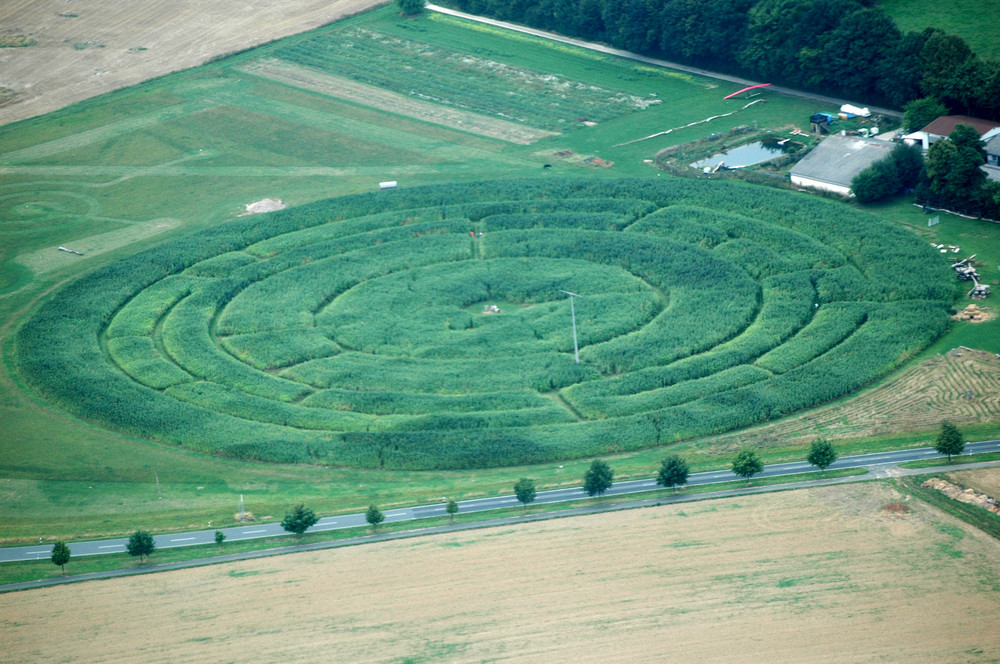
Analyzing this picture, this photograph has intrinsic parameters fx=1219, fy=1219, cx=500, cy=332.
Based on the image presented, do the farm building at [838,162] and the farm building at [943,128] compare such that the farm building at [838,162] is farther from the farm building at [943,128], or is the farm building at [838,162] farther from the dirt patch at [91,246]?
the dirt patch at [91,246]

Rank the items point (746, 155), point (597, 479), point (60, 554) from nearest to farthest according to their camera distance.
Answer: point (60, 554) → point (597, 479) → point (746, 155)

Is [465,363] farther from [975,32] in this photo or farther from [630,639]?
[975,32]

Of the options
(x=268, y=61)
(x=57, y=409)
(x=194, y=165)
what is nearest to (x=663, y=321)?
(x=57, y=409)

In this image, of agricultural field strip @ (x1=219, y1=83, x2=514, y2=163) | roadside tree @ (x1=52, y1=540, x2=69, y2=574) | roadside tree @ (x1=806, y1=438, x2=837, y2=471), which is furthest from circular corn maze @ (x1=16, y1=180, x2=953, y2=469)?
roadside tree @ (x1=52, y1=540, x2=69, y2=574)

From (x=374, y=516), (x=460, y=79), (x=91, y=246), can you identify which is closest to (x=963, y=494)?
(x=374, y=516)

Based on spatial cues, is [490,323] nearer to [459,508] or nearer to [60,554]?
[459,508]

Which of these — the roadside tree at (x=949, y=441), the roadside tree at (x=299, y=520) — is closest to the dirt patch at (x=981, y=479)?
the roadside tree at (x=949, y=441)

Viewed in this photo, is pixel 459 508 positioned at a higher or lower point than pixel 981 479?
lower
